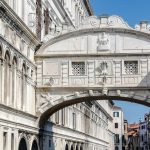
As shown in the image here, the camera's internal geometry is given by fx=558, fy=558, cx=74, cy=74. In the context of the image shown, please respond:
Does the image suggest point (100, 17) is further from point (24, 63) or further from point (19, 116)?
point (19, 116)

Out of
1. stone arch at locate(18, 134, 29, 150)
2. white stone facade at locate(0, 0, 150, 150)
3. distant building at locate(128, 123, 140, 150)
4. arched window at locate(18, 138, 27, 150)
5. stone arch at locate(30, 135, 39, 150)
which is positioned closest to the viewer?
stone arch at locate(18, 134, 29, 150)

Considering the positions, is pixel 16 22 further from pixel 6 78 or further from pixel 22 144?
pixel 22 144

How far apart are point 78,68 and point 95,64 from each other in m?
0.85

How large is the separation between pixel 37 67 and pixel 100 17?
3800mm

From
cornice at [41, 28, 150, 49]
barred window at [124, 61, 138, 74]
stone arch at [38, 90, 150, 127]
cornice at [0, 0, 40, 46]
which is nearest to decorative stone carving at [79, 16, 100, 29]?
cornice at [41, 28, 150, 49]

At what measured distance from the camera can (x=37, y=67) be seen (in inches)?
1039

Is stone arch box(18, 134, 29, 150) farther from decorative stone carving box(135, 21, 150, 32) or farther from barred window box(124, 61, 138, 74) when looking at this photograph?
decorative stone carving box(135, 21, 150, 32)

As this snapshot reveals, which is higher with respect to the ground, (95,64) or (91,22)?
(91,22)

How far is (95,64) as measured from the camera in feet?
85.4

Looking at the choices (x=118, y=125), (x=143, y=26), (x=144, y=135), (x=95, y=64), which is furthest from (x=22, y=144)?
(x=144, y=135)

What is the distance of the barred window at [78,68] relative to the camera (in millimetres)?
26203

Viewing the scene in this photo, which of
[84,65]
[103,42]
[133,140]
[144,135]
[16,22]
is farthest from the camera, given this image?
[133,140]

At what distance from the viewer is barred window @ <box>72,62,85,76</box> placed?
1032 inches

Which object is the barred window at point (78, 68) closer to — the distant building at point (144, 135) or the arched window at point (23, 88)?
the arched window at point (23, 88)
